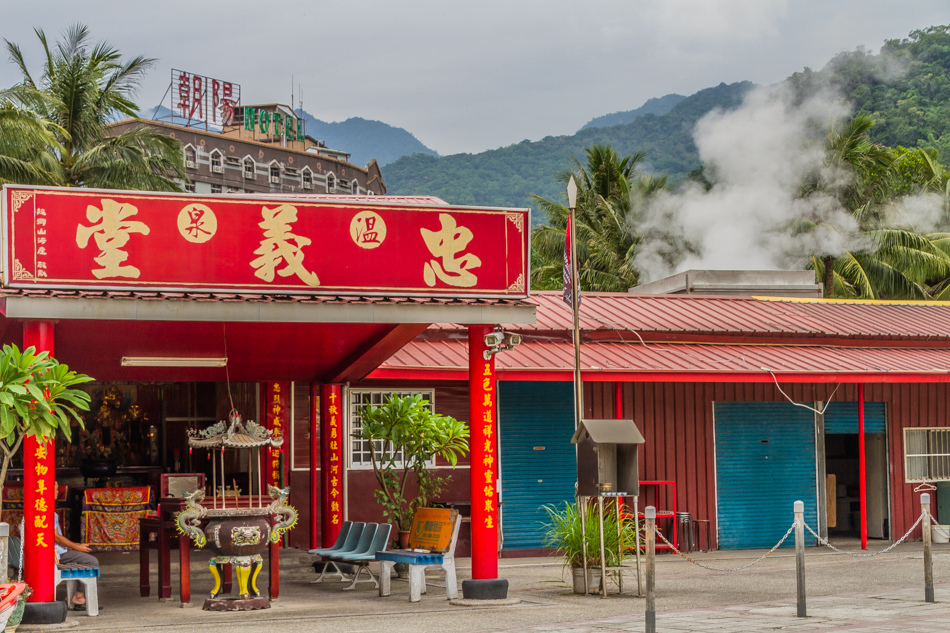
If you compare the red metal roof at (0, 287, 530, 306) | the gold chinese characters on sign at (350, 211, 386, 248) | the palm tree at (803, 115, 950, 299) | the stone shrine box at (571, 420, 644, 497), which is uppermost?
the palm tree at (803, 115, 950, 299)

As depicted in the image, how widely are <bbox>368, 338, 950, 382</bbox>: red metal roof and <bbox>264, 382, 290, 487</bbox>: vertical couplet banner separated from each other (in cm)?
172

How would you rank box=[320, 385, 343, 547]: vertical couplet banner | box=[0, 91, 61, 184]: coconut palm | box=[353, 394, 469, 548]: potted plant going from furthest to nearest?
box=[0, 91, 61, 184]: coconut palm < box=[320, 385, 343, 547]: vertical couplet banner < box=[353, 394, 469, 548]: potted plant

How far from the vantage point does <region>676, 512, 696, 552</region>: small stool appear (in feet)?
55.5

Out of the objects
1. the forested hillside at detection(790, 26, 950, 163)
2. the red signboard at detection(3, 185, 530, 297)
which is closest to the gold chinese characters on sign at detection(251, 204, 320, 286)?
the red signboard at detection(3, 185, 530, 297)

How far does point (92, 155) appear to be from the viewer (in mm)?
24297

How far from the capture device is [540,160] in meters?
95.8

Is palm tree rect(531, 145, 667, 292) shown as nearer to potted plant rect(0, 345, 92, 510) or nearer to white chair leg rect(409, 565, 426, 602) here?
white chair leg rect(409, 565, 426, 602)

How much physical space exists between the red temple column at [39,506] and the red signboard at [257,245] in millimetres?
486

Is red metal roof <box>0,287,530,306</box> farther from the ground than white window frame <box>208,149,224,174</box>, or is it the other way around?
white window frame <box>208,149,224,174</box>

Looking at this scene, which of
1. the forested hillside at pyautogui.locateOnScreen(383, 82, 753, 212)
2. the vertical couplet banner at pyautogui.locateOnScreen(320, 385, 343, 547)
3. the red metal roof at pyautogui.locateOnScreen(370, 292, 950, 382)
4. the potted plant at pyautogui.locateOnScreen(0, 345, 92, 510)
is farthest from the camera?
the forested hillside at pyautogui.locateOnScreen(383, 82, 753, 212)

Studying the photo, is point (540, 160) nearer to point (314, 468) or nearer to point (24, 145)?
point (24, 145)

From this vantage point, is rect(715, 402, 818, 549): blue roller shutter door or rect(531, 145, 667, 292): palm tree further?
rect(531, 145, 667, 292): palm tree

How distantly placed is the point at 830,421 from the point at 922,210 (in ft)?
78.3

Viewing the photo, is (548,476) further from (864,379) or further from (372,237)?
(372,237)
